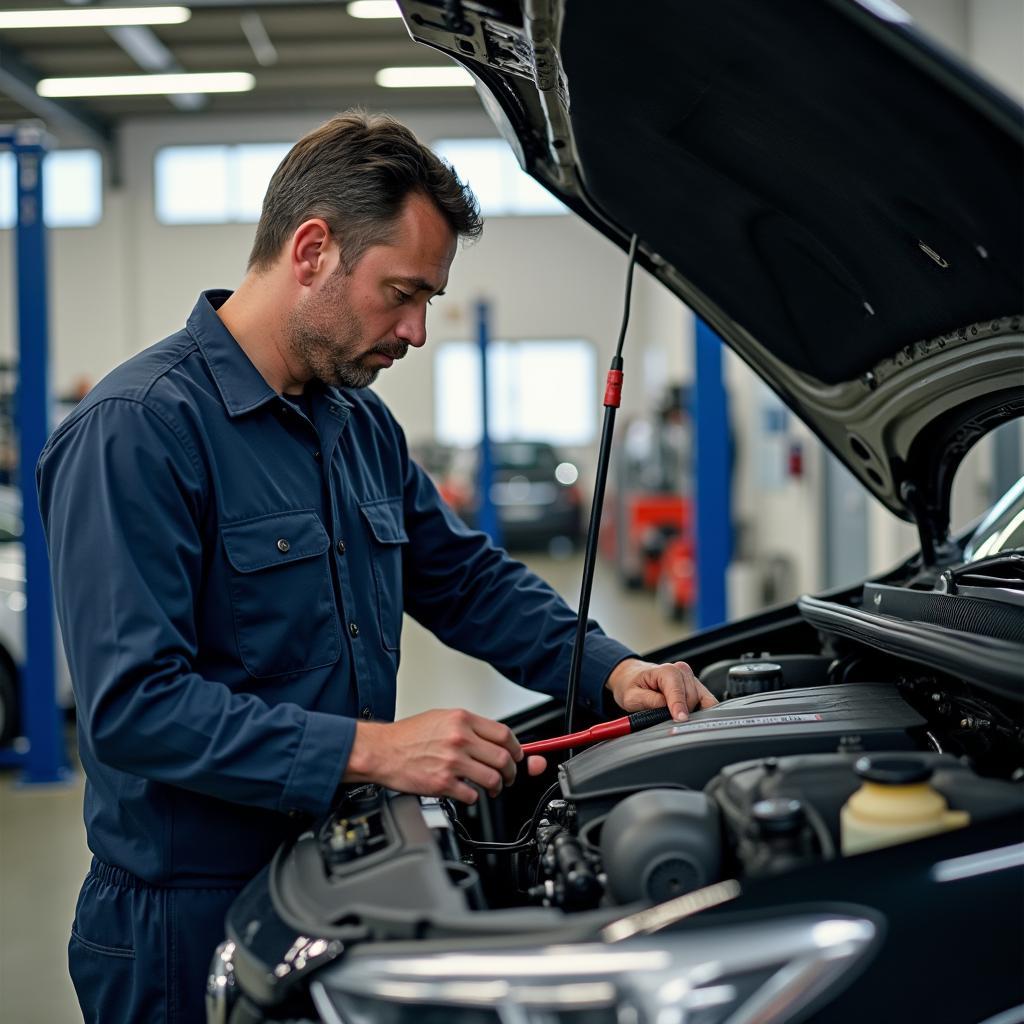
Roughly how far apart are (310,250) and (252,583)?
0.45m

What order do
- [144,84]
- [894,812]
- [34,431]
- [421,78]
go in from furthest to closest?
1. [421,78]
2. [144,84]
3. [34,431]
4. [894,812]

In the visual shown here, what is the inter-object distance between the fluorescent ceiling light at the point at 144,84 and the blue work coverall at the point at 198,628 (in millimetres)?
11912

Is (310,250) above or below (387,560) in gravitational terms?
above

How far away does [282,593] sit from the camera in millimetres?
1558

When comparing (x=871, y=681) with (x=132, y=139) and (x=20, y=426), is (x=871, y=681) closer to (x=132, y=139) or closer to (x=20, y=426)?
(x=20, y=426)

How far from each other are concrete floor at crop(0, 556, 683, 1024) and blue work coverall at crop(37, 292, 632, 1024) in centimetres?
159

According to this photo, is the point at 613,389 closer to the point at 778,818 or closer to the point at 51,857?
the point at 778,818

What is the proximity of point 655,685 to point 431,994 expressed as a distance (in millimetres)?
808

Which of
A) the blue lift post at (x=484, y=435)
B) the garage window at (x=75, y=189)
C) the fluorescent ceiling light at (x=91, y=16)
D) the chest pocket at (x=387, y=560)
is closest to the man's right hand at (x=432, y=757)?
the chest pocket at (x=387, y=560)

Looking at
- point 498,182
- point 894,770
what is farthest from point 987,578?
point 498,182

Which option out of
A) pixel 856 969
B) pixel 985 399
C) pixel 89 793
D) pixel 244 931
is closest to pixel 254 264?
pixel 89 793

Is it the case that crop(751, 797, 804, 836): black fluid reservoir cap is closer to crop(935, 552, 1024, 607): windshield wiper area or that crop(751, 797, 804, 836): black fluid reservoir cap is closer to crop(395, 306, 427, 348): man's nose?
crop(935, 552, 1024, 607): windshield wiper area

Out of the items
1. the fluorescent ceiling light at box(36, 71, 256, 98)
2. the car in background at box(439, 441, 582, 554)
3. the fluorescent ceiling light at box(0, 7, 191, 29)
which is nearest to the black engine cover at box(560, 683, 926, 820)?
the fluorescent ceiling light at box(0, 7, 191, 29)

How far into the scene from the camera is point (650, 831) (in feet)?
3.95
